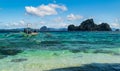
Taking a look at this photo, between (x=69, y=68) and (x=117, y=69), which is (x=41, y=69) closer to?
(x=69, y=68)

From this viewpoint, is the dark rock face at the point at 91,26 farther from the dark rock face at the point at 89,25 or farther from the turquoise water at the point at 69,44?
the turquoise water at the point at 69,44

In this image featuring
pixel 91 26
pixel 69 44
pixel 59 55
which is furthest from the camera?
pixel 91 26

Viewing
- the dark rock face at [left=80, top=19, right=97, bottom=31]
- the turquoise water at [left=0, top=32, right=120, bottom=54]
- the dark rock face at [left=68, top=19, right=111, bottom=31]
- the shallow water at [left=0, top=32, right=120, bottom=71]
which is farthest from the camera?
the dark rock face at [left=68, top=19, right=111, bottom=31]

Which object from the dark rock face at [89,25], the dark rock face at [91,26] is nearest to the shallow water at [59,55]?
the dark rock face at [89,25]

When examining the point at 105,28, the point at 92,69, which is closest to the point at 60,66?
the point at 92,69

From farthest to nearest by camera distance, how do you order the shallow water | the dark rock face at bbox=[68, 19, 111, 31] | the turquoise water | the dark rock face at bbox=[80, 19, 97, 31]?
the dark rock face at bbox=[68, 19, 111, 31], the dark rock face at bbox=[80, 19, 97, 31], the turquoise water, the shallow water

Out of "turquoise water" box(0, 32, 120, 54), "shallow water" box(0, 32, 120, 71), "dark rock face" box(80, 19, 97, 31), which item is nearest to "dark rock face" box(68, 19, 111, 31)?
"dark rock face" box(80, 19, 97, 31)

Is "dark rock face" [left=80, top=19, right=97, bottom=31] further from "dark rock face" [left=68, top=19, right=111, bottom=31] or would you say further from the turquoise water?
the turquoise water

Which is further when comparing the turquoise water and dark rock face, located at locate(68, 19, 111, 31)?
dark rock face, located at locate(68, 19, 111, 31)

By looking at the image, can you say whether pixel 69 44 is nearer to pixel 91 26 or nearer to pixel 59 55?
pixel 59 55

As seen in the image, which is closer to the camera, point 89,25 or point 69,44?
point 69,44

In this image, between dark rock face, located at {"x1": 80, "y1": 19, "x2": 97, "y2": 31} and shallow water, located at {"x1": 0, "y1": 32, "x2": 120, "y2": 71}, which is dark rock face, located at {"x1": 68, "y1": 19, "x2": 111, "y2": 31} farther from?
shallow water, located at {"x1": 0, "y1": 32, "x2": 120, "y2": 71}

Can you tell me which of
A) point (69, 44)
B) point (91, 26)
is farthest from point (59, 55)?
point (91, 26)

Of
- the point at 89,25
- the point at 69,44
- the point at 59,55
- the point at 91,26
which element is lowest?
the point at 69,44
